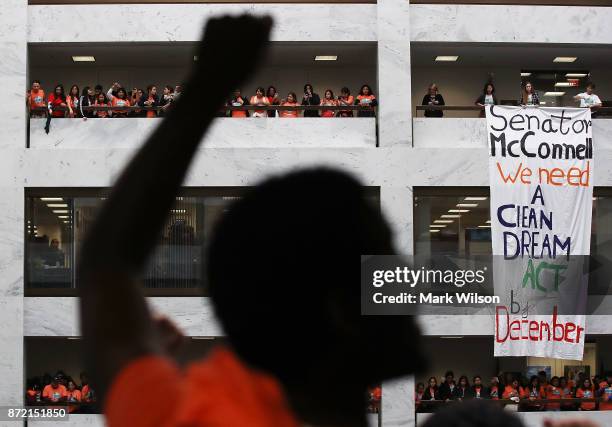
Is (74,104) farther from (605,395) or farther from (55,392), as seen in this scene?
(605,395)

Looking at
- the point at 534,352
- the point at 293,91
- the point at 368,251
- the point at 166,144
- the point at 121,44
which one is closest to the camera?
the point at 166,144

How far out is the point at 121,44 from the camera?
26.6m

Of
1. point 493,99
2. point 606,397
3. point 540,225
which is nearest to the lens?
Answer: point 540,225

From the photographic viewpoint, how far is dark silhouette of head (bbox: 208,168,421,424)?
56.6 inches

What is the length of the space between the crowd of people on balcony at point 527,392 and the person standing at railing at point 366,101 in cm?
661

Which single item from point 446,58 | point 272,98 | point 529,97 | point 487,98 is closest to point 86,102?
point 272,98

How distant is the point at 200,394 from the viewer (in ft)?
4.41

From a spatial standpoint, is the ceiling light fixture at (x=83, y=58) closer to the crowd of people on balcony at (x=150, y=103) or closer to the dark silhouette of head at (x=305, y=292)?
the crowd of people on balcony at (x=150, y=103)

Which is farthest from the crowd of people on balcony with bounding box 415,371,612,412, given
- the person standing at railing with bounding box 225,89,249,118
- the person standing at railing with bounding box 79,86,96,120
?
the person standing at railing with bounding box 79,86,96,120

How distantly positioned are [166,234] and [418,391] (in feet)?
22.6

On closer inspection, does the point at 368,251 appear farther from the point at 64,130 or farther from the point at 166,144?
the point at 64,130

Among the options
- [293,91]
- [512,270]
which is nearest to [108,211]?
[512,270]

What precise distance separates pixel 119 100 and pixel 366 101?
598 cm

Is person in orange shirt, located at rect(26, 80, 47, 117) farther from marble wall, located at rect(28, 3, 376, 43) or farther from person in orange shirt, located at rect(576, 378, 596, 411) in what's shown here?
person in orange shirt, located at rect(576, 378, 596, 411)
